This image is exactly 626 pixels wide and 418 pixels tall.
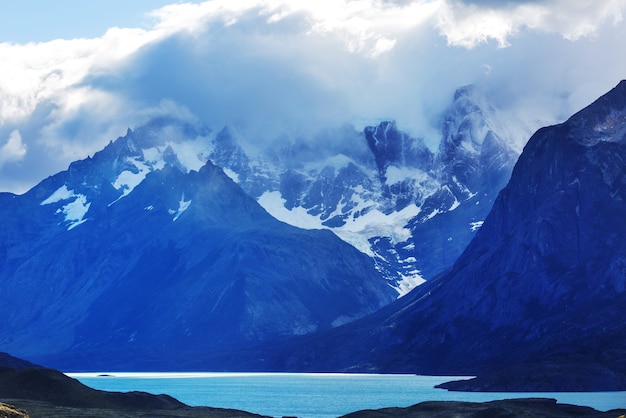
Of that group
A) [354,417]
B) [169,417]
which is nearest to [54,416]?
[169,417]

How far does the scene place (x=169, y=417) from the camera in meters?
197

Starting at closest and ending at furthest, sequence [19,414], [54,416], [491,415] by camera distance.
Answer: [19,414] < [54,416] < [491,415]

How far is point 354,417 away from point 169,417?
27000mm

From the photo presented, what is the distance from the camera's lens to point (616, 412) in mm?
199250

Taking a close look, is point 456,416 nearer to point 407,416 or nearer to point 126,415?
point 407,416

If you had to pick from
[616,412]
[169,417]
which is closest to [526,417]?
[616,412]

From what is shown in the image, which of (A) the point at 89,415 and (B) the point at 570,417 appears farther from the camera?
(B) the point at 570,417

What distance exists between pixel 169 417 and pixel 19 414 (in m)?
67.4

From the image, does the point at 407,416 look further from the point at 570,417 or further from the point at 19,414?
the point at 19,414

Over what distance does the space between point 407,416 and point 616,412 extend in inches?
1206

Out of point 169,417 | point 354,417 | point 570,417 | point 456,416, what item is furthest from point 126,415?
point 570,417

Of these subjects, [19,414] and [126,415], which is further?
[126,415]

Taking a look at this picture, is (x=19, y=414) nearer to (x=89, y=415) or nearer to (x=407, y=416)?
(x=89, y=415)

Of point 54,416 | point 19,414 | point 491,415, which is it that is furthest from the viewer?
point 491,415
